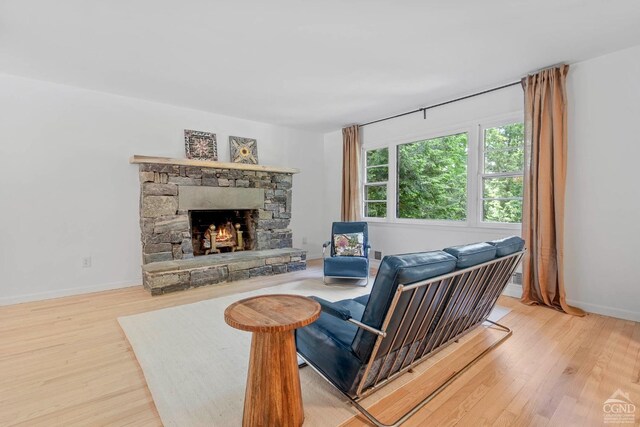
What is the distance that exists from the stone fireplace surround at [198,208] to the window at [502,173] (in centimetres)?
279

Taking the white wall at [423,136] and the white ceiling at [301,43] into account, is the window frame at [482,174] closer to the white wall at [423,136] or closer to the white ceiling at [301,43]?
the white wall at [423,136]

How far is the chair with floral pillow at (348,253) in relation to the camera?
3.93 m

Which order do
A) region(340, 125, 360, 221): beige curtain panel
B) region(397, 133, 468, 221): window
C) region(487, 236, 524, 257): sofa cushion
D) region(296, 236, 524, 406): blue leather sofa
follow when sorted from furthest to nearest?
region(340, 125, 360, 221): beige curtain panel, region(397, 133, 468, 221): window, region(487, 236, 524, 257): sofa cushion, region(296, 236, 524, 406): blue leather sofa

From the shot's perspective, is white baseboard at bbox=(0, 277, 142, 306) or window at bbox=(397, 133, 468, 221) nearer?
white baseboard at bbox=(0, 277, 142, 306)

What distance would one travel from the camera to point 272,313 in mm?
1520

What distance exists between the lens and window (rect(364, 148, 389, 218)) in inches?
201

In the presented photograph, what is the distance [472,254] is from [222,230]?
4011 millimetres

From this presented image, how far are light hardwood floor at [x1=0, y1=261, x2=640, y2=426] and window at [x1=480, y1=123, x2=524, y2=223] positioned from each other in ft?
4.13

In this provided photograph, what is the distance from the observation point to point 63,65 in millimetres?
3033

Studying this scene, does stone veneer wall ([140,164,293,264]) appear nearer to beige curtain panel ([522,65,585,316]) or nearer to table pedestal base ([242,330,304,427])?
table pedestal base ([242,330,304,427])

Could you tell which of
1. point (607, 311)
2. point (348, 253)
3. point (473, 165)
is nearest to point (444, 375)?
point (607, 311)

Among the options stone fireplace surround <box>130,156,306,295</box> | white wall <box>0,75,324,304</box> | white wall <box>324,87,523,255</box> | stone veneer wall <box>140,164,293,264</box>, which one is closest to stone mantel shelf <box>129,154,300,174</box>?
stone fireplace surround <box>130,156,306,295</box>

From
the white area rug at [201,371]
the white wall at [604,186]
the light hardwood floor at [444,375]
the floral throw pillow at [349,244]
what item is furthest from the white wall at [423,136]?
the light hardwood floor at [444,375]

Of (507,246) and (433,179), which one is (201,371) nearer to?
(507,246)
